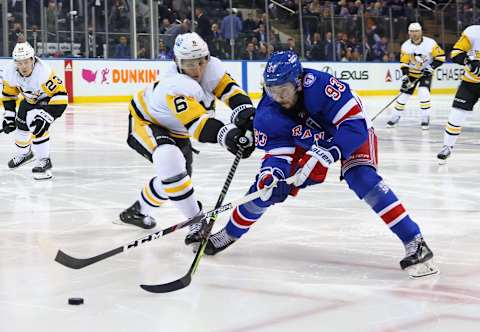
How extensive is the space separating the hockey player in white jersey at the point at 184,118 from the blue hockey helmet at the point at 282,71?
14.2 inches

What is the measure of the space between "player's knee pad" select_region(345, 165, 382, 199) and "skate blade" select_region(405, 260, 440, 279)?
32cm

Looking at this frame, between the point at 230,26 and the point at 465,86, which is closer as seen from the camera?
the point at 465,86

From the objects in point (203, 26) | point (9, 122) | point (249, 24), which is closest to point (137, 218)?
point (9, 122)

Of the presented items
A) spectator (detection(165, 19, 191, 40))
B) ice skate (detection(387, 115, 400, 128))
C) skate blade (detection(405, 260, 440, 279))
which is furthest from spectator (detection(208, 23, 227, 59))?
skate blade (detection(405, 260, 440, 279))

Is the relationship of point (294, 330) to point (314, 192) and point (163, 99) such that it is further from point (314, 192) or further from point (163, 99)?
point (314, 192)

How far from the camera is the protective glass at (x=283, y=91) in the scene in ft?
10.9

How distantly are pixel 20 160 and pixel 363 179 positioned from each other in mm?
4506

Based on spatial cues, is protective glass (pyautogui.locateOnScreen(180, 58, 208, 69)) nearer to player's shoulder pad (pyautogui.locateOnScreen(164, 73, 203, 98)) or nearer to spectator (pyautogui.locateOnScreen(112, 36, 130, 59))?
player's shoulder pad (pyautogui.locateOnScreen(164, 73, 203, 98))

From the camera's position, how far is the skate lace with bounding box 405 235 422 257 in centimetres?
345

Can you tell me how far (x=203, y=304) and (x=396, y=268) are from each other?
2.99 feet

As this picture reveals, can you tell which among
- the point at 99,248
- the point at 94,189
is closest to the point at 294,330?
the point at 99,248

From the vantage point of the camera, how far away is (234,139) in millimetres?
3611

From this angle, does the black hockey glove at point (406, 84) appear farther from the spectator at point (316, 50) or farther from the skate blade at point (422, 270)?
the skate blade at point (422, 270)

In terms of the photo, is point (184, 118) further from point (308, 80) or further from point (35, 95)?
point (35, 95)
